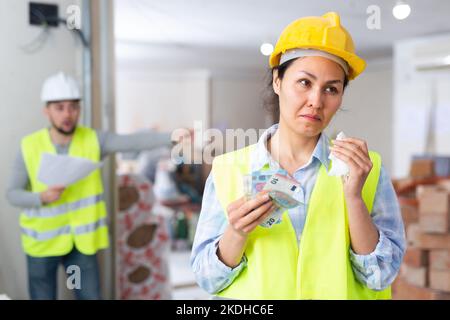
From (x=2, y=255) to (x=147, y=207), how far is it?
88 cm

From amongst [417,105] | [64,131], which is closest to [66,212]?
[64,131]

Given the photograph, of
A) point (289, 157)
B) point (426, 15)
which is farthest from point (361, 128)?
point (426, 15)

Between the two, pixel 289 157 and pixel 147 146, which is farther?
pixel 147 146

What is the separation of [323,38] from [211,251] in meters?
0.38

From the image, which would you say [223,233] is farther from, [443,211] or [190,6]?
[190,6]

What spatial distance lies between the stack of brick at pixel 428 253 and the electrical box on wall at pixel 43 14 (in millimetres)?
1676

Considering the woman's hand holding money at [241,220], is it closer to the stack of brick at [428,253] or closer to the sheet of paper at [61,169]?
the sheet of paper at [61,169]

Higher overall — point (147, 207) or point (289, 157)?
point (289, 157)

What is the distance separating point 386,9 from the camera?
1.11 m

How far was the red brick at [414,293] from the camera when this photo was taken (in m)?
2.12

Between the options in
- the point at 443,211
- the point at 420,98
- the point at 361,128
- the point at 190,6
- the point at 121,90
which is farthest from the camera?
the point at 121,90

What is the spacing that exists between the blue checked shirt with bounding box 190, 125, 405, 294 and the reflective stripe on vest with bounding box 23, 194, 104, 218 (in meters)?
1.19

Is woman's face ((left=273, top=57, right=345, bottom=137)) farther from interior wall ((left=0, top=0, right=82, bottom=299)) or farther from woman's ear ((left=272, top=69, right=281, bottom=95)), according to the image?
interior wall ((left=0, top=0, right=82, bottom=299))

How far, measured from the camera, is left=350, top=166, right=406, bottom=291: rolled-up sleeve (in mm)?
876
